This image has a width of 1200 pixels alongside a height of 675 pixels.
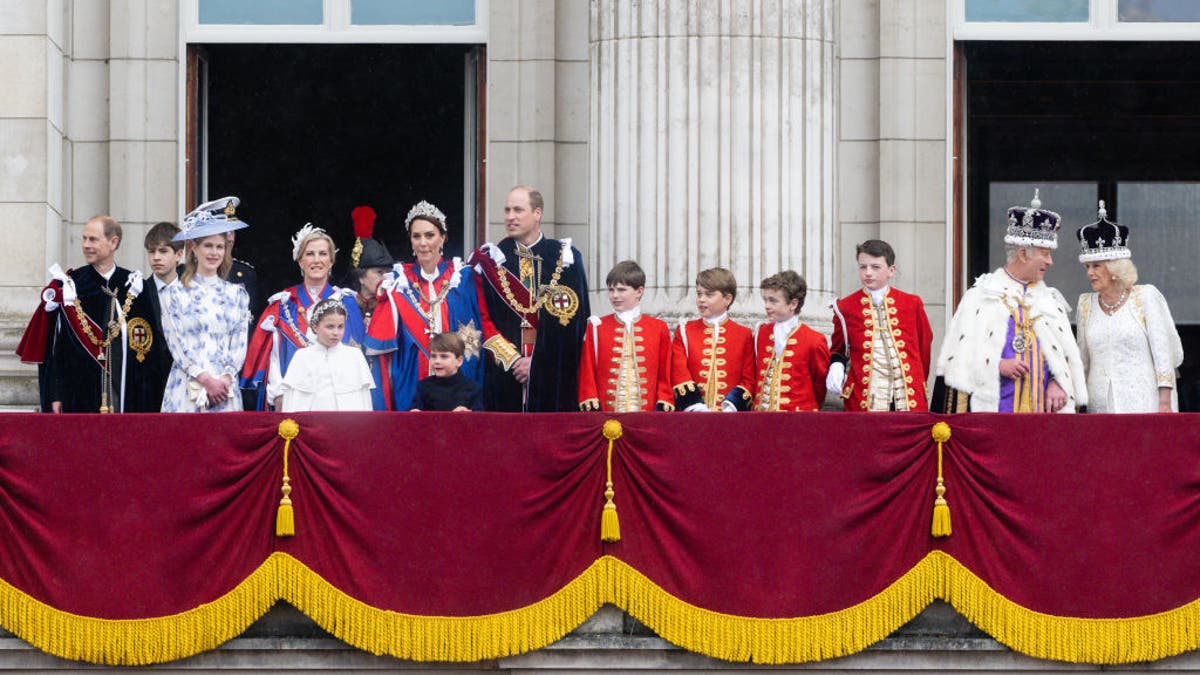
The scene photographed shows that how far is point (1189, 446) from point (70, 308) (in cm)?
644

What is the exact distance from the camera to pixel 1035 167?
25.9 metres

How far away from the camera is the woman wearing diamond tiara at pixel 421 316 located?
51.1 feet

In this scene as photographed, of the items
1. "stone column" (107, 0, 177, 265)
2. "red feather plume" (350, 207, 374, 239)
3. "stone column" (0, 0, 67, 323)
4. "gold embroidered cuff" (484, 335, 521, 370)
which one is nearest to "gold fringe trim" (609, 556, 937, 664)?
"gold embroidered cuff" (484, 335, 521, 370)

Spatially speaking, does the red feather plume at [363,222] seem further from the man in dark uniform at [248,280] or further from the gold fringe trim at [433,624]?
the gold fringe trim at [433,624]

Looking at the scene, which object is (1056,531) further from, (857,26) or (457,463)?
(857,26)

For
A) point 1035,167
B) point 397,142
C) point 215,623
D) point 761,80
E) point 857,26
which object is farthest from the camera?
point 1035,167

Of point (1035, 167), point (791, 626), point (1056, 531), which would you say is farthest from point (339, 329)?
point (1035, 167)

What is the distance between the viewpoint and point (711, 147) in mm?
16859

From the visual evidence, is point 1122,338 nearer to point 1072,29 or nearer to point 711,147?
point 711,147

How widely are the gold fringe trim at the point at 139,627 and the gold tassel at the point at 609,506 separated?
1.73m

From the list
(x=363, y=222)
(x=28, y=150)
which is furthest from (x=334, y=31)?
(x=28, y=150)

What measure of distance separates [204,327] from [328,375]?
83 cm

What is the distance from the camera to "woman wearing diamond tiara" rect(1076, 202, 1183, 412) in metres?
15.0

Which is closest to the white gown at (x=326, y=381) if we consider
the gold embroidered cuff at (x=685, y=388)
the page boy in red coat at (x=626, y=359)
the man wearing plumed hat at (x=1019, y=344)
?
the page boy in red coat at (x=626, y=359)
